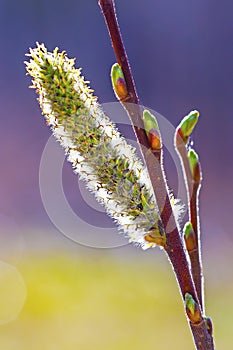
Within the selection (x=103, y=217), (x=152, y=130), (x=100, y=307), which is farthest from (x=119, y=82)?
(x=103, y=217)

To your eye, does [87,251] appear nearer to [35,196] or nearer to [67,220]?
[67,220]

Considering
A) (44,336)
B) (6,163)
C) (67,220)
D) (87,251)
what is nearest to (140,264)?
(87,251)

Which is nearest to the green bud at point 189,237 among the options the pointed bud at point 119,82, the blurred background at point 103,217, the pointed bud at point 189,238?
the pointed bud at point 189,238

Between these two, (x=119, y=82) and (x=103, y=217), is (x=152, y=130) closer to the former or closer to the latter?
(x=119, y=82)

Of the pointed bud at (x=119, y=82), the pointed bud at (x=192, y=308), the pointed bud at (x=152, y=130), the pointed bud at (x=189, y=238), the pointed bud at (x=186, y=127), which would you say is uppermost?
the pointed bud at (x=119, y=82)

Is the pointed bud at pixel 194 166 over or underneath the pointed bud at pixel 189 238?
over

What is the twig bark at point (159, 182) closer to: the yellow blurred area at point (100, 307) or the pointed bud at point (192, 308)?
the pointed bud at point (192, 308)

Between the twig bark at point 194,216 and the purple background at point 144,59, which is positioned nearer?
the twig bark at point 194,216
